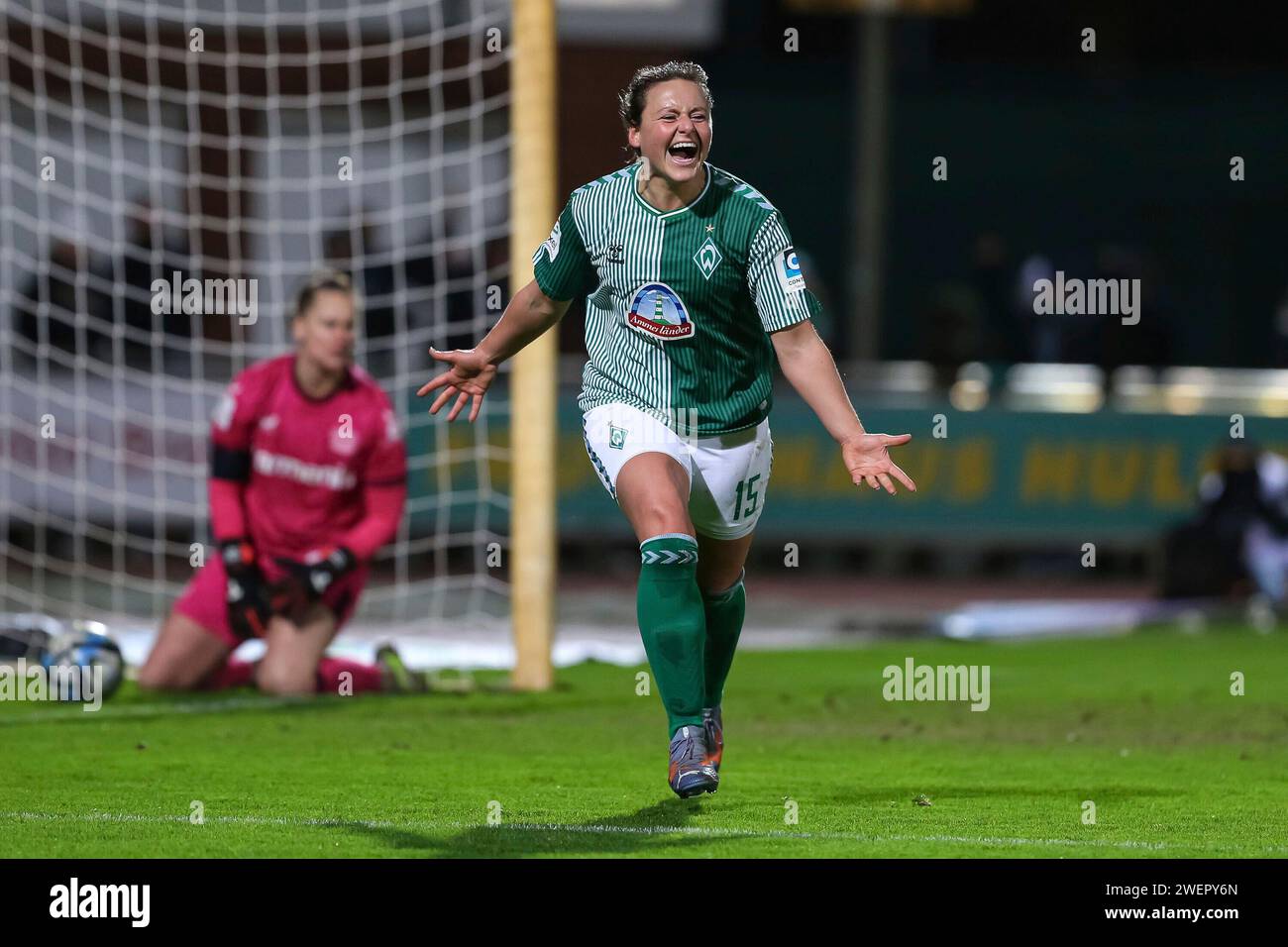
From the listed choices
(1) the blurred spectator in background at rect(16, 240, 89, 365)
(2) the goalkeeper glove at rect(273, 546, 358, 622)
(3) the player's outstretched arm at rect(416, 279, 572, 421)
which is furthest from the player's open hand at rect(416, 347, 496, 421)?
(1) the blurred spectator in background at rect(16, 240, 89, 365)

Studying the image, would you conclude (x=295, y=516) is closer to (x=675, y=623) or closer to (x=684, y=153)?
(x=675, y=623)

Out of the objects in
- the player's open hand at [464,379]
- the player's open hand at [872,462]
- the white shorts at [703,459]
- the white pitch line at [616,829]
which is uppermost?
the player's open hand at [464,379]

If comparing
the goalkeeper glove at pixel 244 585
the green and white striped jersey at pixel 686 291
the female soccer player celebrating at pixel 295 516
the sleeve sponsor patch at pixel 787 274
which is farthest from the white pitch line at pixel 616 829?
the female soccer player celebrating at pixel 295 516

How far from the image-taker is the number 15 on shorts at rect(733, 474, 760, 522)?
6.52 metres

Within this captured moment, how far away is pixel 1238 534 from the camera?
14.7 meters

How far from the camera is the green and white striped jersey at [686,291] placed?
628 centimetres

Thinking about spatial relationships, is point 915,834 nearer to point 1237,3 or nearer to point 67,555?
point 67,555

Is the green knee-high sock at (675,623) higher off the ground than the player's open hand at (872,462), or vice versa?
the player's open hand at (872,462)

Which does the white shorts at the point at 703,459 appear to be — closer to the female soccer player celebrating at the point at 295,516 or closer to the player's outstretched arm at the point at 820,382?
the player's outstretched arm at the point at 820,382

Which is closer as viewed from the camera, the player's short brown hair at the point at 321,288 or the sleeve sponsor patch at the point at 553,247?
the sleeve sponsor patch at the point at 553,247

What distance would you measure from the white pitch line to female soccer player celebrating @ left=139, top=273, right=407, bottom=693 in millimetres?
3386

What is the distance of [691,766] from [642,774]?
1.25 meters

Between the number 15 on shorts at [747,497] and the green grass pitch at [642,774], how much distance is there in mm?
853

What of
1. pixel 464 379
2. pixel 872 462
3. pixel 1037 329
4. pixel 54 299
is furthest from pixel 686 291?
pixel 1037 329
